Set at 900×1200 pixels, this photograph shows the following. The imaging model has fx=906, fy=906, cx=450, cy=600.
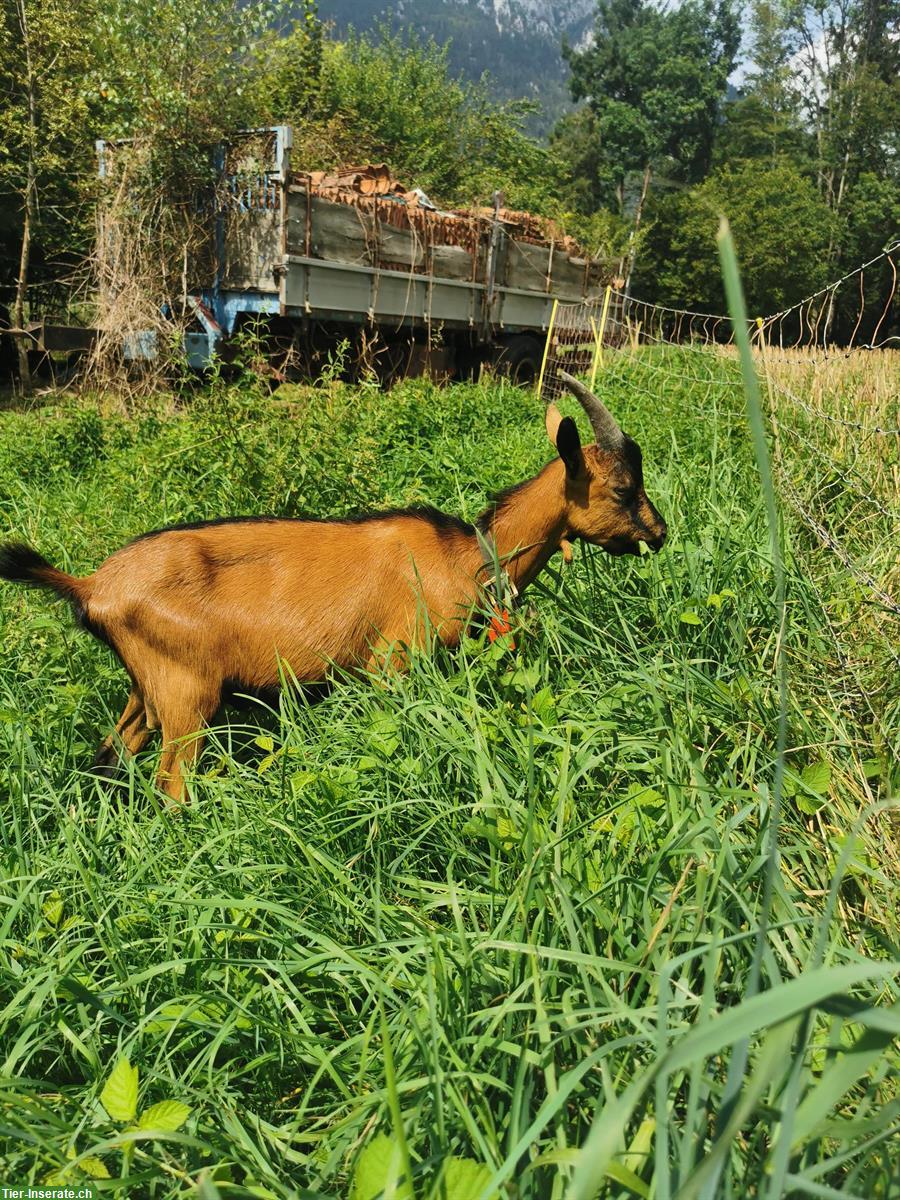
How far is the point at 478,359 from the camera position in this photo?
1267 cm

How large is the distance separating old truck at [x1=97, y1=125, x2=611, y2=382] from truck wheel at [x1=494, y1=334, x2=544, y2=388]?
0.10 ft

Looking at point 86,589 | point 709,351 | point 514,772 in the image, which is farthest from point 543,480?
point 709,351

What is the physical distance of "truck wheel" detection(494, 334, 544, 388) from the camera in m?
12.5

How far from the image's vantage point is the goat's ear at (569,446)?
3.37 m

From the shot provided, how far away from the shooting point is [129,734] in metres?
3.37

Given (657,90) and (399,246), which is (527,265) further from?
(657,90)

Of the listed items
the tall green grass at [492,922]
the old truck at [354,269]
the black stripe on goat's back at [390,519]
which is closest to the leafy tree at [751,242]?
the old truck at [354,269]

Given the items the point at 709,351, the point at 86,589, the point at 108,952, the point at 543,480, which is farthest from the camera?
the point at 709,351

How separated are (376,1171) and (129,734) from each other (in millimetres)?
2324

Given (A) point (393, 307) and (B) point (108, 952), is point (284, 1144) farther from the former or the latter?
(A) point (393, 307)

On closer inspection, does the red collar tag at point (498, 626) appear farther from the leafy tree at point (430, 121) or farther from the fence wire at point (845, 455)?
the leafy tree at point (430, 121)

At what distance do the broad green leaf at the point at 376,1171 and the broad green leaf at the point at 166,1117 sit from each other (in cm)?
33

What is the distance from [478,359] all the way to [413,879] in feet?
36.9

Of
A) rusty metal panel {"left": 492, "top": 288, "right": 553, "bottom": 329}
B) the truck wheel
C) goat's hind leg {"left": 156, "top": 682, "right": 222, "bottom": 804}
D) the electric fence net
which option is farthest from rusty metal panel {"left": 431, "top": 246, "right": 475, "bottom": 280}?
goat's hind leg {"left": 156, "top": 682, "right": 222, "bottom": 804}
